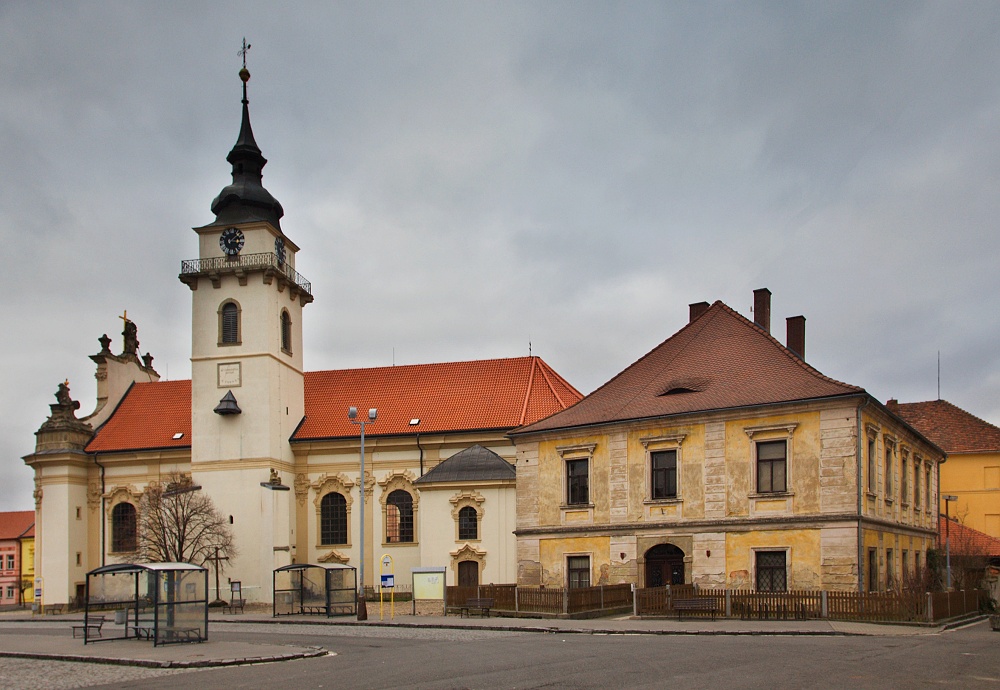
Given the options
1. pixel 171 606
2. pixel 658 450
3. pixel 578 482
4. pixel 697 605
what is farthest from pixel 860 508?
pixel 171 606

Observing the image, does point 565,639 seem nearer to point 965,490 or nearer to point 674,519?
point 674,519

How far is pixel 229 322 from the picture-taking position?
168 feet

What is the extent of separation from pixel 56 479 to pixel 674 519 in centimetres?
3372

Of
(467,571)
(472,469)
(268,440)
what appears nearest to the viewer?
(467,571)

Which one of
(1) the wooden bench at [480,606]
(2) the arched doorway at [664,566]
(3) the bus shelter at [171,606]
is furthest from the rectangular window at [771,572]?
(3) the bus shelter at [171,606]

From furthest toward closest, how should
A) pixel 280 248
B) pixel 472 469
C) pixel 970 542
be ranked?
pixel 280 248 → pixel 970 542 → pixel 472 469

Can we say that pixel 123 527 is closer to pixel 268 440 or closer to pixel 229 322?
pixel 268 440

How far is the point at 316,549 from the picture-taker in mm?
50781

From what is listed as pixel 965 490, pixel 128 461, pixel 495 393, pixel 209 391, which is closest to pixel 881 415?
A: pixel 495 393

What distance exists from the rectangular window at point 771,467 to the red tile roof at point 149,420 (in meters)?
30.7

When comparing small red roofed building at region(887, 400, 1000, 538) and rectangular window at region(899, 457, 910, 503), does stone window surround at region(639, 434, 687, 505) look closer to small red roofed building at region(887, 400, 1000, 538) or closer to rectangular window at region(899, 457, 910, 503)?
rectangular window at region(899, 457, 910, 503)

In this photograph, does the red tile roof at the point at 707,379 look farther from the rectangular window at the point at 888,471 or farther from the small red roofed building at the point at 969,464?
the small red roofed building at the point at 969,464

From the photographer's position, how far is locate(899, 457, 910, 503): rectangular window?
37.4 metres

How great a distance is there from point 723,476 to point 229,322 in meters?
27.4
